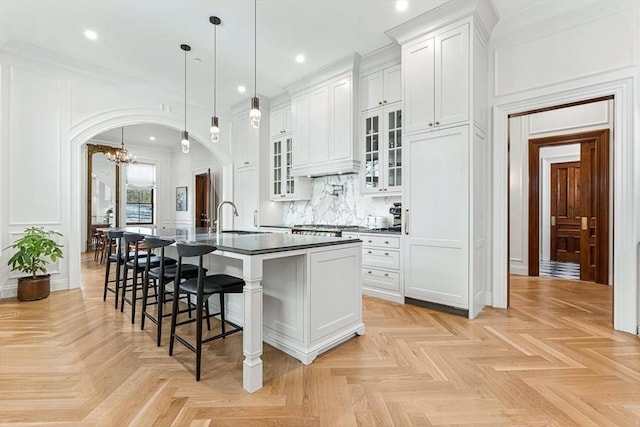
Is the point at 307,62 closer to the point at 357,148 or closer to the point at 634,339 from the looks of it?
the point at 357,148

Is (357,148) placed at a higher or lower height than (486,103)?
lower

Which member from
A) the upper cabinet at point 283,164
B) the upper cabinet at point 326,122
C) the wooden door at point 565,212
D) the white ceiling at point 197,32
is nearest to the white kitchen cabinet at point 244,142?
the upper cabinet at point 283,164

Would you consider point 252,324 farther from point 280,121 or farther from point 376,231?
point 280,121

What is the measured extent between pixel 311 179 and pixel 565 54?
3883mm

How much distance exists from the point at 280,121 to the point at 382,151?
2494 mm

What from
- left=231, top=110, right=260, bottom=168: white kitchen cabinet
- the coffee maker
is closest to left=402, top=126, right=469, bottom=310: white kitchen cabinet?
the coffee maker

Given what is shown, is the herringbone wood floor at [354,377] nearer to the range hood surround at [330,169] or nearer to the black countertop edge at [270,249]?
the black countertop edge at [270,249]

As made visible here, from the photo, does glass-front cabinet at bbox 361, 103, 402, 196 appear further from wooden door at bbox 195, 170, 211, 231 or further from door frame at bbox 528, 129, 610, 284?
wooden door at bbox 195, 170, 211, 231

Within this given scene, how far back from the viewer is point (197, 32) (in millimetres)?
3785

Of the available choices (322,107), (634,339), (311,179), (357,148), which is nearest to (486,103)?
(357,148)

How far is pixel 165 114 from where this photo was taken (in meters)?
5.63

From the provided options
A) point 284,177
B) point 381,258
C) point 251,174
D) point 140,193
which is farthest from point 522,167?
point 140,193

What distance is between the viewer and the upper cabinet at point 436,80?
331cm

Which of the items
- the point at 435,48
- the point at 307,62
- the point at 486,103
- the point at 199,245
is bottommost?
the point at 199,245
